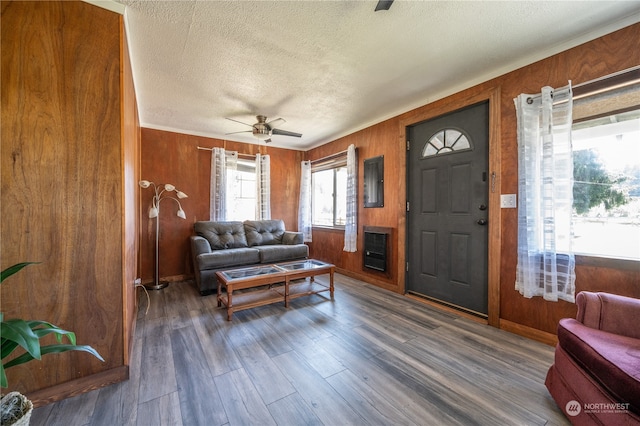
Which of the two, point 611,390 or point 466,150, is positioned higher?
point 466,150

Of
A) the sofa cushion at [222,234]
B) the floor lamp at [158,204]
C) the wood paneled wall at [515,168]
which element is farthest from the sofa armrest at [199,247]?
the wood paneled wall at [515,168]

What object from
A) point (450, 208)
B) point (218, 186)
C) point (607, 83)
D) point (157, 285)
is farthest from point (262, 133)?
point (607, 83)

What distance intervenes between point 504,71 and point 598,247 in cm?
168

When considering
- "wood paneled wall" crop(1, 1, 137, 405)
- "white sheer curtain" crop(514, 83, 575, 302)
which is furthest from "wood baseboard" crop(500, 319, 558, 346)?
"wood paneled wall" crop(1, 1, 137, 405)

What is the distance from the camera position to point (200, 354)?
1.92 metres

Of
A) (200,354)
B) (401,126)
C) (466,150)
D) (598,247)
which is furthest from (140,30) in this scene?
(598,247)

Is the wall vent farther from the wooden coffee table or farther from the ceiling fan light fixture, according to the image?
the ceiling fan light fixture

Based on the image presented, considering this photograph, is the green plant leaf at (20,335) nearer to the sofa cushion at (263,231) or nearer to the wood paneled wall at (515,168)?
the wood paneled wall at (515,168)

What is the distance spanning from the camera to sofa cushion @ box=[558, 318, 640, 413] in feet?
3.34

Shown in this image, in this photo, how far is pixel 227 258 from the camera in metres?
3.48

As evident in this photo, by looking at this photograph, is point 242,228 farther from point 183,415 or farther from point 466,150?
point 466,150

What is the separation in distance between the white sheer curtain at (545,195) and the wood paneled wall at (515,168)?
0.10 meters

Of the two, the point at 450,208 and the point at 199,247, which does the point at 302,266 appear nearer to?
the point at 199,247

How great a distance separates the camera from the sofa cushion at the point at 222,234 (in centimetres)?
395
